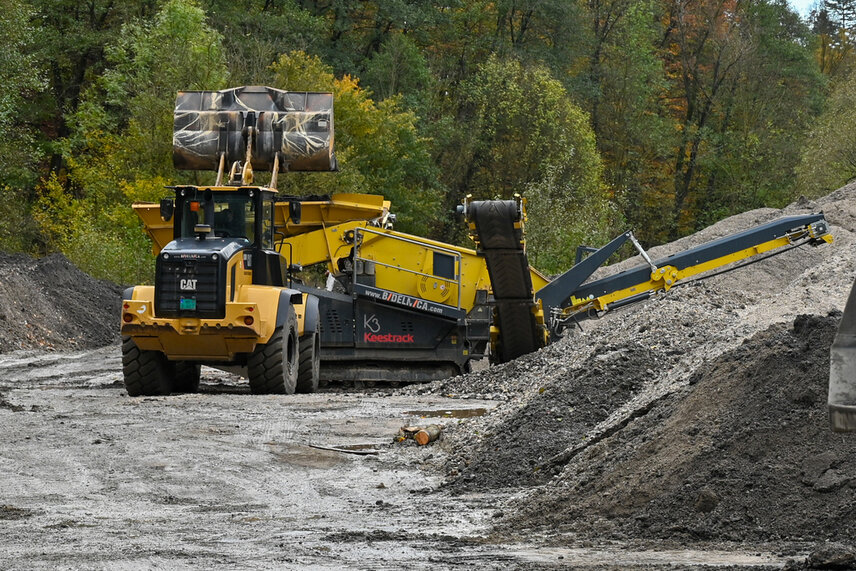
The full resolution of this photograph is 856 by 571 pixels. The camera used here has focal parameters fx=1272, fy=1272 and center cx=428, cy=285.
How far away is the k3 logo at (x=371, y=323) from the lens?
19.6 metres

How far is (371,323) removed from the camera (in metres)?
19.6

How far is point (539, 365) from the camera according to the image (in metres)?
17.4

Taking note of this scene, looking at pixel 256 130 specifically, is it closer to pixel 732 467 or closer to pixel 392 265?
pixel 392 265

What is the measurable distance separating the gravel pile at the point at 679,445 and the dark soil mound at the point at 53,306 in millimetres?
15707

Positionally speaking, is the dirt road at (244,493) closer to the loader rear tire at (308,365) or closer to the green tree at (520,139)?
the loader rear tire at (308,365)

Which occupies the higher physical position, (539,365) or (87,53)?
(87,53)

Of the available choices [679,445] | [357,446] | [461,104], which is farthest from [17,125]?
[679,445]

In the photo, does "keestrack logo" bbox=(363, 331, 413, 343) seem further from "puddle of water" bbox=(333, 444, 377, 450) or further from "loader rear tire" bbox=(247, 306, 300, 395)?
"puddle of water" bbox=(333, 444, 377, 450)

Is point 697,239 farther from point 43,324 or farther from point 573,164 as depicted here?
point 43,324

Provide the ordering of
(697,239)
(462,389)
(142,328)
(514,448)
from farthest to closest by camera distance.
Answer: (697,239), (462,389), (142,328), (514,448)

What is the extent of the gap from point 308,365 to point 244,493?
7994 mm

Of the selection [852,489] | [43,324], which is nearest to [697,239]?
[43,324]

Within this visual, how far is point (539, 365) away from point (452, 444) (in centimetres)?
596

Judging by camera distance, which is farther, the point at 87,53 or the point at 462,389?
the point at 87,53
